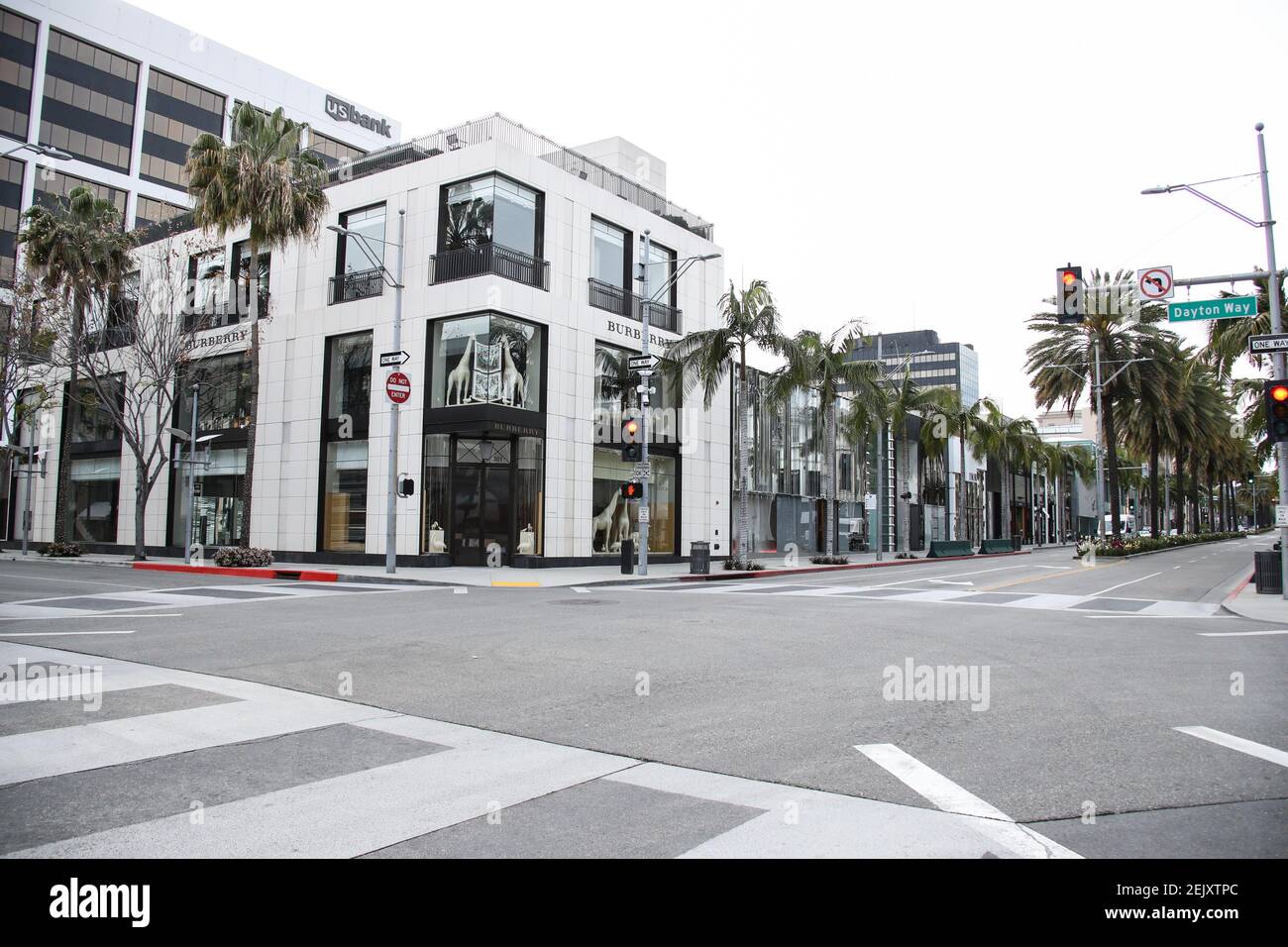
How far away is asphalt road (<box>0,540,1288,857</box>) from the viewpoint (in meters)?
4.80

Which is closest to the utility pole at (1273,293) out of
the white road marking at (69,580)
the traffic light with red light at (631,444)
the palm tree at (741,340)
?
the palm tree at (741,340)

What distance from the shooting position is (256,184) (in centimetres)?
2706

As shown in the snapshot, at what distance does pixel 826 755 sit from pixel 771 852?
1892mm

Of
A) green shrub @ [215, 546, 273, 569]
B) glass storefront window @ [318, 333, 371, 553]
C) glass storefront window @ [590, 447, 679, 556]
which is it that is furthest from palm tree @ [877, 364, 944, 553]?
green shrub @ [215, 546, 273, 569]

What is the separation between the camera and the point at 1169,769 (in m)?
5.16

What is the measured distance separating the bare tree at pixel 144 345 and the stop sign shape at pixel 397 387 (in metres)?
12.1

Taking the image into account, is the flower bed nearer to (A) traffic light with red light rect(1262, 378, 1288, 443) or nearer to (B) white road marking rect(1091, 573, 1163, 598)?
(B) white road marking rect(1091, 573, 1163, 598)

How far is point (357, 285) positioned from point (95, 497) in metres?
19.9

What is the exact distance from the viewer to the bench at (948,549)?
45194 mm

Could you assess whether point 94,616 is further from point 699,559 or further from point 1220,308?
point 1220,308

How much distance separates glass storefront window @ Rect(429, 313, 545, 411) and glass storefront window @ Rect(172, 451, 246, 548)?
10.8m

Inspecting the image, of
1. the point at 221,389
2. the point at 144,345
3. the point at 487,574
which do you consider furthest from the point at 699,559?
the point at 144,345
